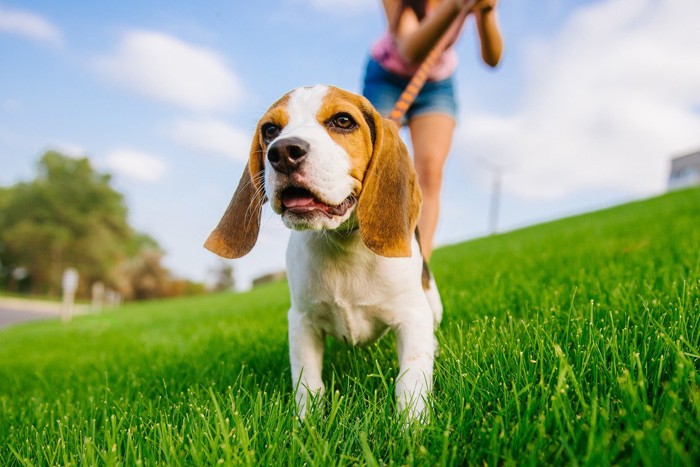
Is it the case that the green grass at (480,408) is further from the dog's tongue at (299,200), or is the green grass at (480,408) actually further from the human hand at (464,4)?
the human hand at (464,4)

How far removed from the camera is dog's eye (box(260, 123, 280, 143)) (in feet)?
7.74

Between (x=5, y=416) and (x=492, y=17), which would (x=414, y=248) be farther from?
(x=5, y=416)

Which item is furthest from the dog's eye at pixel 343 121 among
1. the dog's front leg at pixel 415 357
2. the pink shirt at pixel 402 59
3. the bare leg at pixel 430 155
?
the pink shirt at pixel 402 59

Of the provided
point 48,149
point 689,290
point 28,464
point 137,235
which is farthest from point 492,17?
point 137,235

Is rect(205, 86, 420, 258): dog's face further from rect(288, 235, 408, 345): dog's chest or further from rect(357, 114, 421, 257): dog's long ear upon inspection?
rect(288, 235, 408, 345): dog's chest

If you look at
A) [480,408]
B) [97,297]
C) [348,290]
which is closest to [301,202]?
[348,290]

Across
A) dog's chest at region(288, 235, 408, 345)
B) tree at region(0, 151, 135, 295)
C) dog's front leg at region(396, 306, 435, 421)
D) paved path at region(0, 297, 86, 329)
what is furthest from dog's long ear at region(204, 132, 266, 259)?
tree at region(0, 151, 135, 295)

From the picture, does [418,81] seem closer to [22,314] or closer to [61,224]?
[22,314]

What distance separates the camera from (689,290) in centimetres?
238

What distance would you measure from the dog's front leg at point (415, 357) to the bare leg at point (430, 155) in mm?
1480

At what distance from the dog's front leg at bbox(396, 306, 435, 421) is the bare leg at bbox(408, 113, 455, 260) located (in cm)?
148

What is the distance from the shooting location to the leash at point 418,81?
332 centimetres

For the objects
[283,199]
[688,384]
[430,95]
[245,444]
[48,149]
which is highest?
[48,149]

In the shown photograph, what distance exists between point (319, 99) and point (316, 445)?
1.55m
